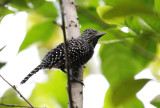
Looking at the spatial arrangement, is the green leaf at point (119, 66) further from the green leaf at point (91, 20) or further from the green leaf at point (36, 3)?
the green leaf at point (36, 3)

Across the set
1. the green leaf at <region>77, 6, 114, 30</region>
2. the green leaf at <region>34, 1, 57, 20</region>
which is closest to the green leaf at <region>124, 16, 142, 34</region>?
the green leaf at <region>77, 6, 114, 30</region>

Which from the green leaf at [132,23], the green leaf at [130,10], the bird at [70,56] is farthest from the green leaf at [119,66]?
the bird at [70,56]

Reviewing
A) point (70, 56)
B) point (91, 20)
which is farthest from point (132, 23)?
point (70, 56)

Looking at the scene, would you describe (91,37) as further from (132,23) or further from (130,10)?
(130,10)

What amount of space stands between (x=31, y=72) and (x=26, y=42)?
233 cm

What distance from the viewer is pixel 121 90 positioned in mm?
536

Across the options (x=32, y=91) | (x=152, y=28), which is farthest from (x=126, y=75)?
(x=32, y=91)

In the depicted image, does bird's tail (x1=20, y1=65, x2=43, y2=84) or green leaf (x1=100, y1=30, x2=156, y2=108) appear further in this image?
bird's tail (x1=20, y1=65, x2=43, y2=84)

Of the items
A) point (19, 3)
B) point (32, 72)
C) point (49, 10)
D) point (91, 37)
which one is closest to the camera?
point (19, 3)

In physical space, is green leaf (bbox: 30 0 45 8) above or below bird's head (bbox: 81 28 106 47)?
below

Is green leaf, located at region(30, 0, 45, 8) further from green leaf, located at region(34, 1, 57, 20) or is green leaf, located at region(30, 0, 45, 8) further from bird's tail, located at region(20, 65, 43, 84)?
bird's tail, located at region(20, 65, 43, 84)

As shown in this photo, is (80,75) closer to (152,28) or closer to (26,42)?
(26,42)

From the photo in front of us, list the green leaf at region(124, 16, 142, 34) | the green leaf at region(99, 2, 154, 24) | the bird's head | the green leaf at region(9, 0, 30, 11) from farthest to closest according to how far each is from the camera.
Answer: the bird's head, the green leaf at region(124, 16, 142, 34), the green leaf at region(9, 0, 30, 11), the green leaf at region(99, 2, 154, 24)

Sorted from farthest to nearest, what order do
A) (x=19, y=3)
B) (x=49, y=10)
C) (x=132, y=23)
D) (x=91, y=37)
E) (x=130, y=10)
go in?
(x=91, y=37)
(x=49, y=10)
(x=132, y=23)
(x=19, y=3)
(x=130, y=10)
